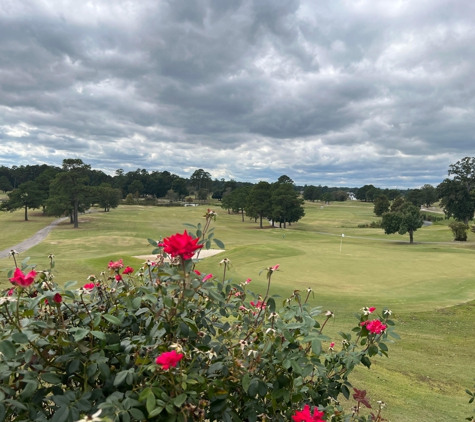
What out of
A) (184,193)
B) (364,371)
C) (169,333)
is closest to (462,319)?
(364,371)

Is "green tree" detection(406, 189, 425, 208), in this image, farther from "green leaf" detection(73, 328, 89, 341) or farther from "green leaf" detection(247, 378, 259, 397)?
"green leaf" detection(73, 328, 89, 341)

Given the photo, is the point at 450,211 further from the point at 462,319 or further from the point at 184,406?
the point at 184,406

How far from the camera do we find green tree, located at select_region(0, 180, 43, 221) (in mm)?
48000

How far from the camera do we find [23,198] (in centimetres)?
4941

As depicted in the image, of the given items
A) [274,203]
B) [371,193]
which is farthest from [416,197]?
[274,203]

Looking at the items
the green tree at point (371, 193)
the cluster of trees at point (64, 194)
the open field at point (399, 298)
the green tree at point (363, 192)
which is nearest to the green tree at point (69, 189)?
the cluster of trees at point (64, 194)

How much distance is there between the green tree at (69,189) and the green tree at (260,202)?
26.3 meters

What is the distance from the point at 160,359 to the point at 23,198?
58.2 metres

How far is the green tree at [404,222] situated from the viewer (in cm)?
3953

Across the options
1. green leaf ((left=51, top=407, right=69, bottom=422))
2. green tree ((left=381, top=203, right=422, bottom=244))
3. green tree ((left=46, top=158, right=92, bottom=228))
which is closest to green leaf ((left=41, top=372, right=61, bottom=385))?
green leaf ((left=51, top=407, right=69, bottom=422))

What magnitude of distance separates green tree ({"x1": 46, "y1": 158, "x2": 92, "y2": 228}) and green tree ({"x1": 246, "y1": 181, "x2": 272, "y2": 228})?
26.3 m

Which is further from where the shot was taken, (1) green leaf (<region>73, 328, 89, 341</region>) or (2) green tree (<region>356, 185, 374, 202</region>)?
(2) green tree (<region>356, 185, 374, 202</region>)

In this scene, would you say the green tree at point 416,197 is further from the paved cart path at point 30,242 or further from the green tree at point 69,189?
the paved cart path at point 30,242

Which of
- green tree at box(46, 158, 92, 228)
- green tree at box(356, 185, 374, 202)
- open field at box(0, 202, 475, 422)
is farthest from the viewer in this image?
green tree at box(356, 185, 374, 202)
